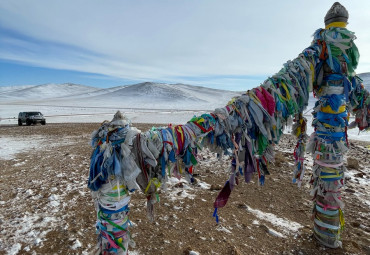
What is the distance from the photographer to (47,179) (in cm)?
582

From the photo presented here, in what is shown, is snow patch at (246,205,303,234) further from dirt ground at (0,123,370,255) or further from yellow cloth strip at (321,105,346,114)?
yellow cloth strip at (321,105,346,114)

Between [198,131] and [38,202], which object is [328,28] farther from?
[38,202]

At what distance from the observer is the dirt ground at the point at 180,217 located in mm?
3244

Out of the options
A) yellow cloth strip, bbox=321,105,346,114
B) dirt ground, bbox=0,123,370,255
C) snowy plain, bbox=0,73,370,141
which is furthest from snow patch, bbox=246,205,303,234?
yellow cloth strip, bbox=321,105,346,114

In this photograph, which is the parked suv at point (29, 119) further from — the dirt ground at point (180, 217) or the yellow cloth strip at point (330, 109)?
the yellow cloth strip at point (330, 109)

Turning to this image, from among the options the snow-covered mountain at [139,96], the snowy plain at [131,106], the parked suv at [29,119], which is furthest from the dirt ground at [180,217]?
the snow-covered mountain at [139,96]

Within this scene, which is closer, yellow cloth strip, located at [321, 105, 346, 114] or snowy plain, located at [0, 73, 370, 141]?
yellow cloth strip, located at [321, 105, 346, 114]

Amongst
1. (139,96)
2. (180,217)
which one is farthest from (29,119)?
(139,96)

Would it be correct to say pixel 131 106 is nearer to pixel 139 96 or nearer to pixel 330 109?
pixel 139 96

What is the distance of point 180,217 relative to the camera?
13.1 feet

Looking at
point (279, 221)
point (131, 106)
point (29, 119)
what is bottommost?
point (279, 221)

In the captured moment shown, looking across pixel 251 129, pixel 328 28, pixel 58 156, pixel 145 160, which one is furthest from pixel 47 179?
pixel 328 28

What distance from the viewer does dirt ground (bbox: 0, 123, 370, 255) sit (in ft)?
10.6

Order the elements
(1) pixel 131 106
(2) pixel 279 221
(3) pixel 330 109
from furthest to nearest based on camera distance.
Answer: (1) pixel 131 106, (2) pixel 279 221, (3) pixel 330 109
